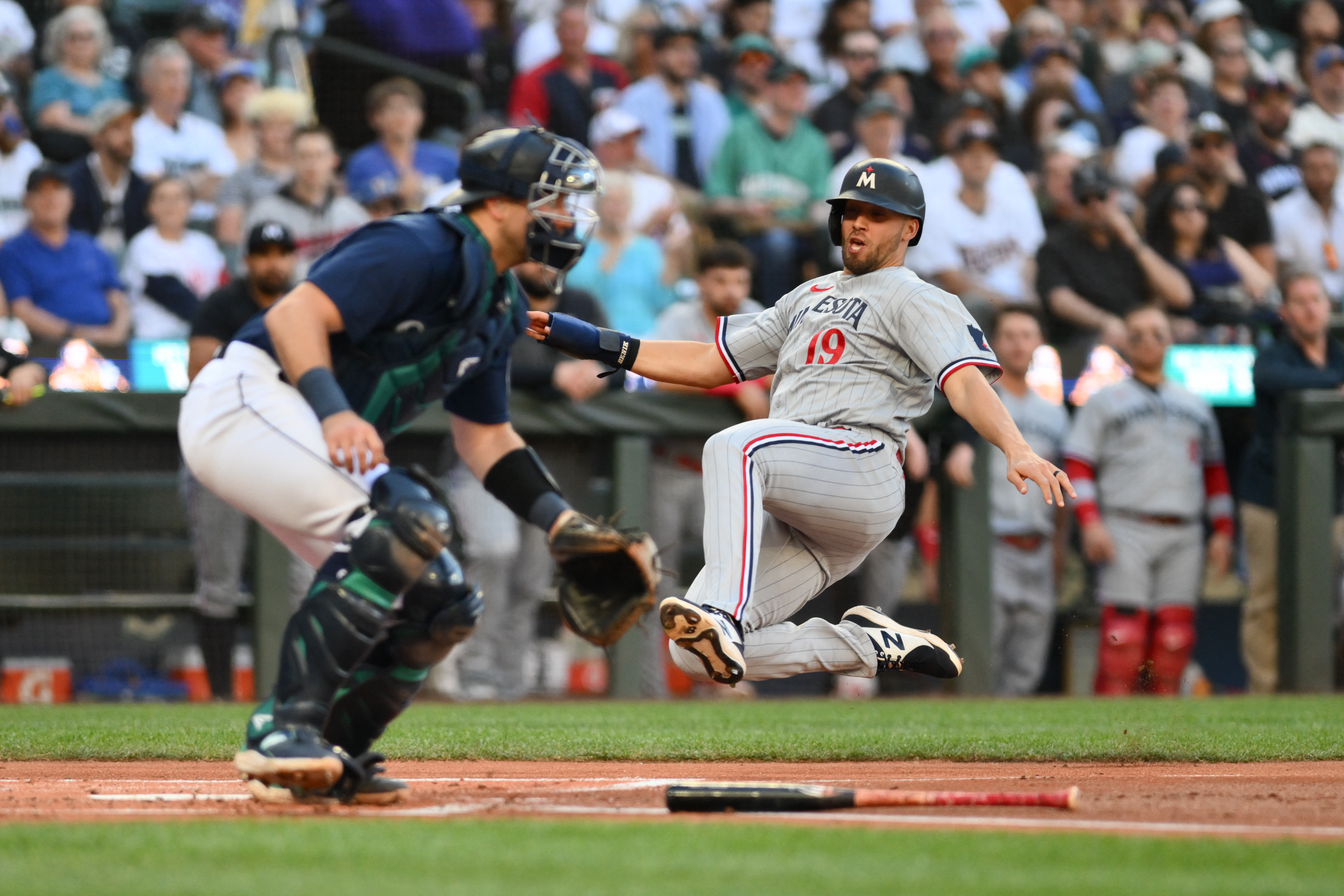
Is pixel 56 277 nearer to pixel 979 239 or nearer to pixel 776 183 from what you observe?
pixel 776 183

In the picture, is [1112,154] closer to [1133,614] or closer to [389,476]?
[1133,614]

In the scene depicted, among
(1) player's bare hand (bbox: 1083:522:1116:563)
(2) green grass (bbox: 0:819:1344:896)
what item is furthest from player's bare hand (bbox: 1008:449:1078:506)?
(1) player's bare hand (bbox: 1083:522:1116:563)

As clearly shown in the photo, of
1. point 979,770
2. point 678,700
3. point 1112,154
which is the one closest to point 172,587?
point 678,700

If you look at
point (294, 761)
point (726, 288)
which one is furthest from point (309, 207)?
point (294, 761)

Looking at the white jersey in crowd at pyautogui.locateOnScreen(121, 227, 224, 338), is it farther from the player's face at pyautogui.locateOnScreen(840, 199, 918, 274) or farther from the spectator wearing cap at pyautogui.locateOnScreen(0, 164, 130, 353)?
the player's face at pyautogui.locateOnScreen(840, 199, 918, 274)

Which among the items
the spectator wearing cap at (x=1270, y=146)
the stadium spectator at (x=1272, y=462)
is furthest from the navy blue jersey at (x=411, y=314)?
the spectator wearing cap at (x=1270, y=146)

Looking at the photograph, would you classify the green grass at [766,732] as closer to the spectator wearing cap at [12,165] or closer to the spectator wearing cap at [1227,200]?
the spectator wearing cap at [12,165]
